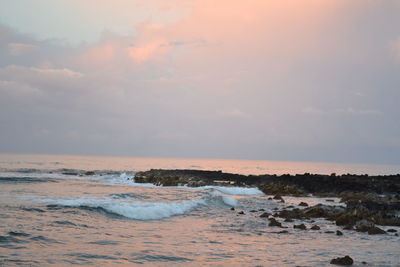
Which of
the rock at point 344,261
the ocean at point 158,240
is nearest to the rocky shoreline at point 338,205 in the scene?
the rock at point 344,261

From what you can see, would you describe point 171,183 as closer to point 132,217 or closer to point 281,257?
point 132,217

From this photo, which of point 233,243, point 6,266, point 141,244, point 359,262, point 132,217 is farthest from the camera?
point 132,217

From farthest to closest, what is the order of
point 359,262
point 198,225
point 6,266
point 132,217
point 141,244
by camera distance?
1. point 132,217
2. point 198,225
3. point 141,244
4. point 359,262
5. point 6,266

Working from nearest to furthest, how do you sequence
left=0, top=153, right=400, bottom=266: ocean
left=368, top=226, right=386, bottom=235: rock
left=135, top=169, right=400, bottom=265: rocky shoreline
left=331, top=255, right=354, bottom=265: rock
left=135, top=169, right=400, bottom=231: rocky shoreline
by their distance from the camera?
left=331, top=255, right=354, bottom=265: rock → left=0, top=153, right=400, bottom=266: ocean → left=368, top=226, right=386, bottom=235: rock → left=135, top=169, right=400, bottom=265: rocky shoreline → left=135, top=169, right=400, bottom=231: rocky shoreline

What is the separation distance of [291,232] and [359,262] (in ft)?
16.9

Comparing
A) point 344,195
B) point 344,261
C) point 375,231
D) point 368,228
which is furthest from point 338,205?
point 344,261

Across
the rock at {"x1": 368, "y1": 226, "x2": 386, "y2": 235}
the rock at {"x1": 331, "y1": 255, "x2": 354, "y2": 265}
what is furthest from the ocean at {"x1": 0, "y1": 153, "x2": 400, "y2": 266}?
the rock at {"x1": 368, "y1": 226, "x2": 386, "y2": 235}

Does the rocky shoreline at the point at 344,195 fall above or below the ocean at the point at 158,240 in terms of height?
above

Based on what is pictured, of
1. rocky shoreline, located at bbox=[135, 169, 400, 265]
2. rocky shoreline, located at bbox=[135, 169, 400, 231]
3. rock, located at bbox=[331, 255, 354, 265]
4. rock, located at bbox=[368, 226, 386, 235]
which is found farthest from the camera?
rocky shoreline, located at bbox=[135, 169, 400, 231]

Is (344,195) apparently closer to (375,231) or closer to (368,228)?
(368,228)

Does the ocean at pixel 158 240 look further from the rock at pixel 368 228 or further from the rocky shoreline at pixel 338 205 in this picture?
the rocky shoreline at pixel 338 205

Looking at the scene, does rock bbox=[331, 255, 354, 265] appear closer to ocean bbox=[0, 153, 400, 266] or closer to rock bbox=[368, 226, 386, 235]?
ocean bbox=[0, 153, 400, 266]

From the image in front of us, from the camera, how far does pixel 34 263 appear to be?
861 cm

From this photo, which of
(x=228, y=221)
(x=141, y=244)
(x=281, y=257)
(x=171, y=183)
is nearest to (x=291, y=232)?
(x=228, y=221)
